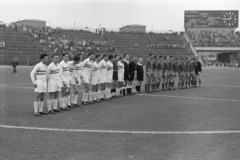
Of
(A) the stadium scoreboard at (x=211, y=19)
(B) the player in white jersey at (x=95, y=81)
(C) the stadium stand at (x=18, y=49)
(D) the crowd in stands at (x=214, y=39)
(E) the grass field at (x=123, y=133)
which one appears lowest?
(E) the grass field at (x=123, y=133)

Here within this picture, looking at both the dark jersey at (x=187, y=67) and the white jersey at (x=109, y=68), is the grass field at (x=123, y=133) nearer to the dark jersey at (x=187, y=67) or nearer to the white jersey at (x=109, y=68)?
the white jersey at (x=109, y=68)

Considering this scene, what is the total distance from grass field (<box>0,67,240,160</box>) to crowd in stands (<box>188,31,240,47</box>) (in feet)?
223

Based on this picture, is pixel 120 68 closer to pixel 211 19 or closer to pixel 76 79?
pixel 76 79

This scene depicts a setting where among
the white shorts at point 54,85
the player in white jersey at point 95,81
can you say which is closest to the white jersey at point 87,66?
the player in white jersey at point 95,81

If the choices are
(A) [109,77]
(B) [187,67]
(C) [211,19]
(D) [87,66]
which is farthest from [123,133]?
(C) [211,19]

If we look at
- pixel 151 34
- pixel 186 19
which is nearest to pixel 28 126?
pixel 151 34

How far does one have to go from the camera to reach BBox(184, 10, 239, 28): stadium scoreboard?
7806 centimetres

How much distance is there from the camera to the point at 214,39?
81.2 meters

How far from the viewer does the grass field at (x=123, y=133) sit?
6676 millimetres

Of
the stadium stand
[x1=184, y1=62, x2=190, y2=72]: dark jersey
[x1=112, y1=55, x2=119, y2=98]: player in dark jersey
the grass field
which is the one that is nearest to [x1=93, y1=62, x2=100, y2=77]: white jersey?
the grass field

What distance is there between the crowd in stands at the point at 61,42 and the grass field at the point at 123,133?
4305 centimetres

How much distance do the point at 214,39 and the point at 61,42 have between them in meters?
39.7

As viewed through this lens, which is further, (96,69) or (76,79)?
(96,69)

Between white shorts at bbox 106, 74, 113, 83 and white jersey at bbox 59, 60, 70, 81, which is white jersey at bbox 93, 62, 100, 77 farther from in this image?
white jersey at bbox 59, 60, 70, 81
